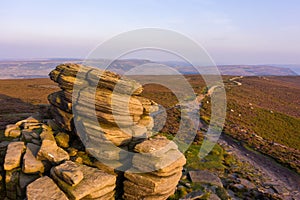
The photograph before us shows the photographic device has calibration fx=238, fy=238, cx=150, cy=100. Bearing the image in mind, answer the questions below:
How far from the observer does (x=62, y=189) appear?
15867mm

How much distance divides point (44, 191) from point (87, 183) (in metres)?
2.69

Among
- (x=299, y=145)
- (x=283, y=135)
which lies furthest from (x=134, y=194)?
(x=283, y=135)

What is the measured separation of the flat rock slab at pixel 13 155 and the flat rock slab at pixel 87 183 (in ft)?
13.6

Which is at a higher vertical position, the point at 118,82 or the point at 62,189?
the point at 118,82

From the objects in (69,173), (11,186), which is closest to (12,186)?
(11,186)

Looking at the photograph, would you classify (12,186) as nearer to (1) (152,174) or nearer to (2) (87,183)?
(2) (87,183)

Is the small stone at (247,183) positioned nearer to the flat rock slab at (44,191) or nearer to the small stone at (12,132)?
the flat rock slab at (44,191)

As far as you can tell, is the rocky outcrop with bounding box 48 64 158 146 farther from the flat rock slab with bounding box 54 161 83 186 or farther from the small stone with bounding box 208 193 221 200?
the small stone with bounding box 208 193 221 200

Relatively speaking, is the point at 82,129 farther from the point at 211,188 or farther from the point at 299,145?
the point at 299,145

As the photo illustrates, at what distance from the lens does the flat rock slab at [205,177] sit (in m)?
24.1

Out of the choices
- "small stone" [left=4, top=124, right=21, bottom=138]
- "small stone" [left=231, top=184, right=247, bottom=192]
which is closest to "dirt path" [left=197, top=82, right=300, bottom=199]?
"small stone" [left=231, top=184, right=247, bottom=192]

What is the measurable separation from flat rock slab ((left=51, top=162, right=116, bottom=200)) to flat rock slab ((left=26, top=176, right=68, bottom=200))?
0.41 m

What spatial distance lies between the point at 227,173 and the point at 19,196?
21.4 metres

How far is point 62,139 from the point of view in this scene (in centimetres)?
2288
